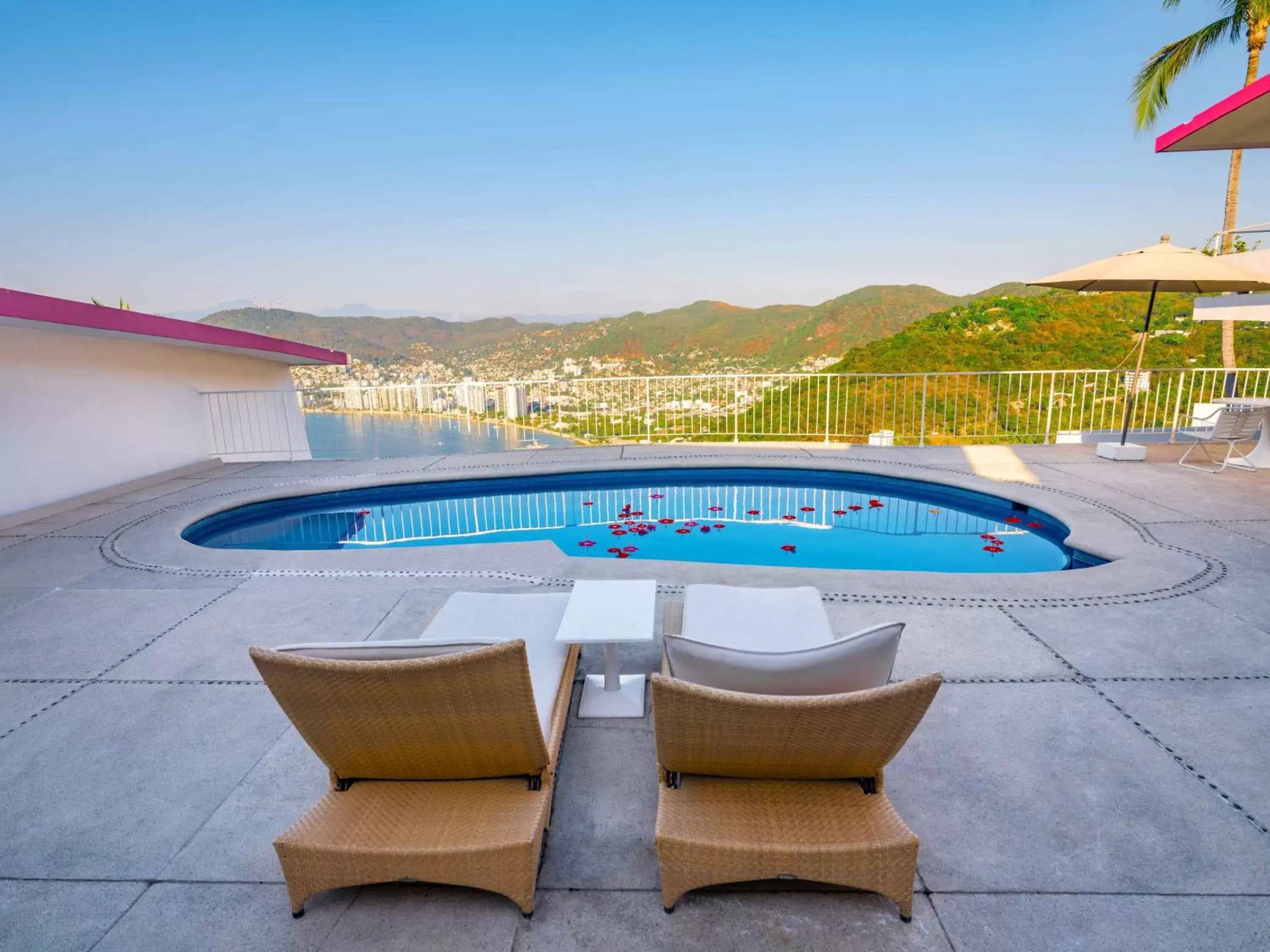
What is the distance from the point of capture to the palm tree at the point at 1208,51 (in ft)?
39.2

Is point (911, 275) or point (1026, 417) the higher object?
point (911, 275)

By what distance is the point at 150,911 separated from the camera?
1653mm

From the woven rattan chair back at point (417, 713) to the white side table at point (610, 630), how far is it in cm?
58

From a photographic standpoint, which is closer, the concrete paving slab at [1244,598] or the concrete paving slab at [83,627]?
the concrete paving slab at [83,627]

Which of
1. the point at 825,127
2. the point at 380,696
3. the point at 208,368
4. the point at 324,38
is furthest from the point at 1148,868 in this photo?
the point at 825,127

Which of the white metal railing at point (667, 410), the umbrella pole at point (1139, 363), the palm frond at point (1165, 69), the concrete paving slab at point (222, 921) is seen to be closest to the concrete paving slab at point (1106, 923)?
the concrete paving slab at point (222, 921)

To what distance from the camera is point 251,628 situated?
133 inches

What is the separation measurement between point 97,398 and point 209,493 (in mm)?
1742

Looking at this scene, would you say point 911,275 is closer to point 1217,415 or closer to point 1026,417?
point 1026,417

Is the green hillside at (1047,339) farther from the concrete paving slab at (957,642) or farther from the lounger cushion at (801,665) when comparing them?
the lounger cushion at (801,665)

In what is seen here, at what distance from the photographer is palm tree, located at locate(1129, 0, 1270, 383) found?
11.9 m

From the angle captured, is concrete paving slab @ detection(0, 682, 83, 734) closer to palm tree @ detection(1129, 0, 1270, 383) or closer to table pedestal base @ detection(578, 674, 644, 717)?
table pedestal base @ detection(578, 674, 644, 717)

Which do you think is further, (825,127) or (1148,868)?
(825,127)

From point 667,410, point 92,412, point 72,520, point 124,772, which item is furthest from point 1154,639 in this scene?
point 92,412
